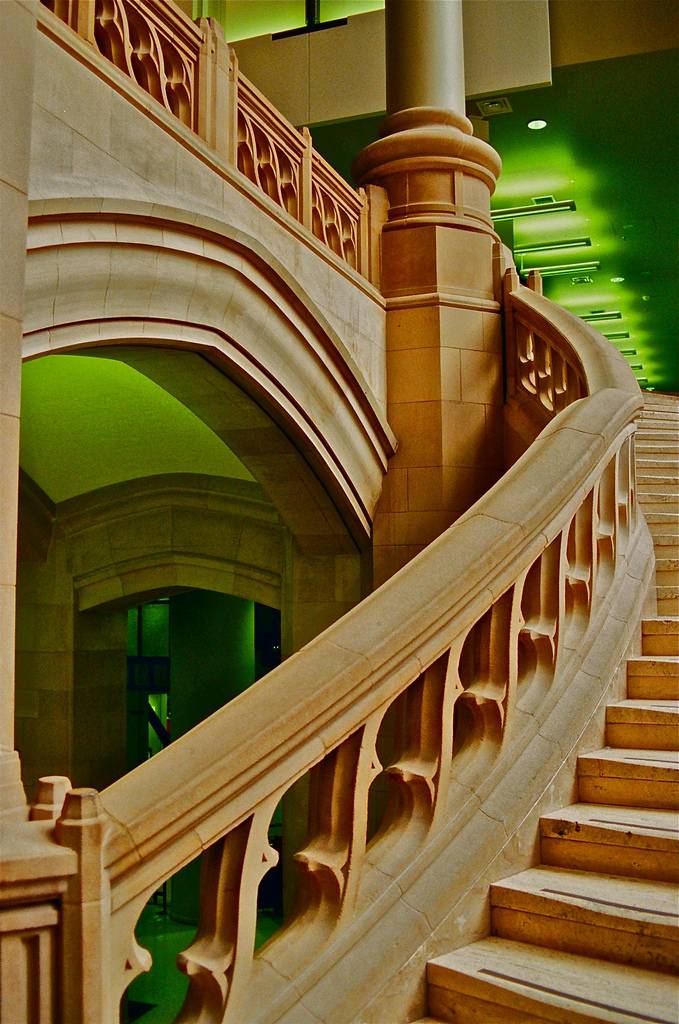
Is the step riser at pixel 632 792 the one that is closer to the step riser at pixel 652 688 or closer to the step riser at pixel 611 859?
the step riser at pixel 611 859

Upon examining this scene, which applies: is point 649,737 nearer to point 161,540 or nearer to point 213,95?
point 213,95

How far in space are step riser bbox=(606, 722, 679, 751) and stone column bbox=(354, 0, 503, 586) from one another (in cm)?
272

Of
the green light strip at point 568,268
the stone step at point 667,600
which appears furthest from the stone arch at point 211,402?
the green light strip at point 568,268

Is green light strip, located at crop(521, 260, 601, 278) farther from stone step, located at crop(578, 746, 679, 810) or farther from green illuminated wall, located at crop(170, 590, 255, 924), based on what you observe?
stone step, located at crop(578, 746, 679, 810)

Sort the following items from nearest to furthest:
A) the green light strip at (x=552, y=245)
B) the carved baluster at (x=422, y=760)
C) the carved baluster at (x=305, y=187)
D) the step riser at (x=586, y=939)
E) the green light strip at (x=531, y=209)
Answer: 1. the step riser at (x=586, y=939)
2. the carved baluster at (x=422, y=760)
3. the carved baluster at (x=305, y=187)
4. the green light strip at (x=531, y=209)
5. the green light strip at (x=552, y=245)

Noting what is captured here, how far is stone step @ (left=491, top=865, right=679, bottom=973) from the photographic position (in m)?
1.76

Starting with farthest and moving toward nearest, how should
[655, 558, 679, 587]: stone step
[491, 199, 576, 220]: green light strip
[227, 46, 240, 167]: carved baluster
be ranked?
[491, 199, 576, 220]: green light strip → [227, 46, 240, 167]: carved baluster → [655, 558, 679, 587]: stone step

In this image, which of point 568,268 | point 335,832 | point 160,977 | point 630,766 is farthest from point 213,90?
point 568,268

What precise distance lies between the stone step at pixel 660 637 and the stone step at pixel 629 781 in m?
0.62

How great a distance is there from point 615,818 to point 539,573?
56cm

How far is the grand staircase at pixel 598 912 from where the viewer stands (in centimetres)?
168

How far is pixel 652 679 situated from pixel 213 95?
8.71 ft

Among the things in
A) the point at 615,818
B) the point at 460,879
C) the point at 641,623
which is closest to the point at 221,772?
the point at 460,879

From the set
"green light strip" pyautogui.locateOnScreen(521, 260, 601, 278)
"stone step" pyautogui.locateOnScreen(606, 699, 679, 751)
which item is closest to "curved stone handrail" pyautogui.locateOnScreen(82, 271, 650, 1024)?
"stone step" pyautogui.locateOnScreen(606, 699, 679, 751)
